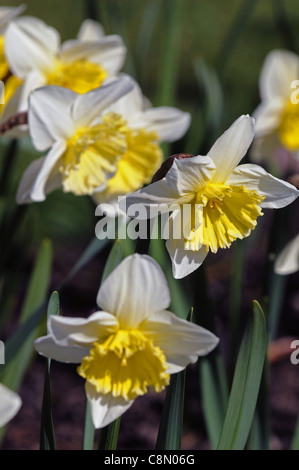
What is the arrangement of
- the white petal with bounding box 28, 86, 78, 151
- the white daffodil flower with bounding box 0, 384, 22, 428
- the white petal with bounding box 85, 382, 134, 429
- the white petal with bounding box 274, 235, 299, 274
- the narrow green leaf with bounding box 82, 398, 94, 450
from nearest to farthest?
the white daffodil flower with bounding box 0, 384, 22, 428 → the white petal with bounding box 85, 382, 134, 429 → the narrow green leaf with bounding box 82, 398, 94, 450 → the white petal with bounding box 28, 86, 78, 151 → the white petal with bounding box 274, 235, 299, 274

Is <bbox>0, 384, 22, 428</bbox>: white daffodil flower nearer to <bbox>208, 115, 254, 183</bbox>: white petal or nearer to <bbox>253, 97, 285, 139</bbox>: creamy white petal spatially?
<bbox>208, 115, 254, 183</bbox>: white petal

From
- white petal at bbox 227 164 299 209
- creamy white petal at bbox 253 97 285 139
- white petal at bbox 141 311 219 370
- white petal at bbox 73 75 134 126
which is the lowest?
white petal at bbox 141 311 219 370

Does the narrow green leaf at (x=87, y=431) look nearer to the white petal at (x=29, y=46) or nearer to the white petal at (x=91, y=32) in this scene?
the white petal at (x=29, y=46)

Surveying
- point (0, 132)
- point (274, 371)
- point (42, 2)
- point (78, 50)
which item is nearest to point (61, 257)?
point (274, 371)

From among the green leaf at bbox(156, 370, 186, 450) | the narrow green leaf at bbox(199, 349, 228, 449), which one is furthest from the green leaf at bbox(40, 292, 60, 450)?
the narrow green leaf at bbox(199, 349, 228, 449)

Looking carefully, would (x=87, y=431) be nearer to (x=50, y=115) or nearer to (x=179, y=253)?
(x=179, y=253)

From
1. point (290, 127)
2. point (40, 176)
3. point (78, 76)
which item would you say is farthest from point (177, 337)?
point (290, 127)
